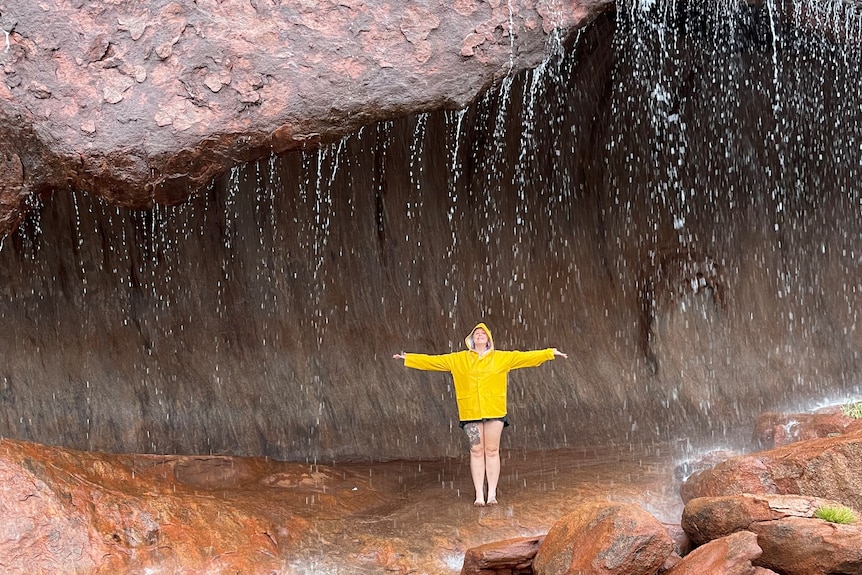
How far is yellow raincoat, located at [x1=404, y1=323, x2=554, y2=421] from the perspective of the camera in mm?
6402

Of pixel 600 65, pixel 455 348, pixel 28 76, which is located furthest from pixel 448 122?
pixel 28 76

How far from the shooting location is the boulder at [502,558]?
5254 millimetres

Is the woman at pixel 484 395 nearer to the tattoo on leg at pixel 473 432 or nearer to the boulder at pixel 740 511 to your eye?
the tattoo on leg at pixel 473 432

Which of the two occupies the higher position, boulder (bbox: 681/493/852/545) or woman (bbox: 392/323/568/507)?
woman (bbox: 392/323/568/507)

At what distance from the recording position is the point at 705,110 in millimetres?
9008

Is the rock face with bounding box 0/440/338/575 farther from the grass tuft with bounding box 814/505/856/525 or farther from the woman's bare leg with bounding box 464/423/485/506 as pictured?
the grass tuft with bounding box 814/505/856/525

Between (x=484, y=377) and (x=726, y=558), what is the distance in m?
2.14

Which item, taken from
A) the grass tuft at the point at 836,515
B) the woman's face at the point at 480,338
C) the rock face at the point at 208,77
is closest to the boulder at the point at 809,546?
the grass tuft at the point at 836,515

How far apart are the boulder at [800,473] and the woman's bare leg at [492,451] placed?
1.28m

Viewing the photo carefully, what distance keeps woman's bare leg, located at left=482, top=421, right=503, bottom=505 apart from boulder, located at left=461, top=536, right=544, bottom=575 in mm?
1087

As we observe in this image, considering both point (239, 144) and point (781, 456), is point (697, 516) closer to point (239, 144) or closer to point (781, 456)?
point (781, 456)

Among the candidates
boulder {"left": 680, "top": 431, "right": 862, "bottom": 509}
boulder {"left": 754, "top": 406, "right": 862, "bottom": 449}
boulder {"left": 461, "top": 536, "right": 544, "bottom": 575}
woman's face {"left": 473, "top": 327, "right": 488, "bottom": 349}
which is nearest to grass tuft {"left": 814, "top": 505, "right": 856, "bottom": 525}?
boulder {"left": 680, "top": 431, "right": 862, "bottom": 509}

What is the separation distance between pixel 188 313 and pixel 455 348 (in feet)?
7.79

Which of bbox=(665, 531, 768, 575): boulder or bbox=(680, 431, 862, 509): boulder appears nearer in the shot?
bbox=(665, 531, 768, 575): boulder
